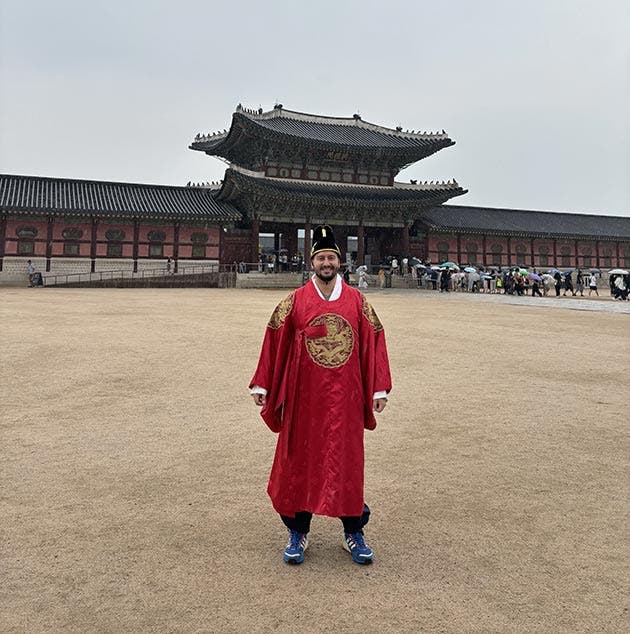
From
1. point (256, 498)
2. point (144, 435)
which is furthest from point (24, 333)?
point (256, 498)

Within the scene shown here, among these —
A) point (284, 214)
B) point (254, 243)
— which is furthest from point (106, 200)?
point (284, 214)

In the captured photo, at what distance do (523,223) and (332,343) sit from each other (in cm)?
3674

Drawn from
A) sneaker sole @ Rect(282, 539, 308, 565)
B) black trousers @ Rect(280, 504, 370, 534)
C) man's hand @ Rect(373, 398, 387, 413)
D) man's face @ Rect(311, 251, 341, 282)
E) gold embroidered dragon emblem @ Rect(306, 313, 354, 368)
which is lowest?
sneaker sole @ Rect(282, 539, 308, 565)

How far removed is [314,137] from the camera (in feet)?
96.5

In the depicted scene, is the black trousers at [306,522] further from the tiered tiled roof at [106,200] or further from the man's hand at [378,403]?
the tiered tiled roof at [106,200]

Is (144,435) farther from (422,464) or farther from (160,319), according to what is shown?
(160,319)

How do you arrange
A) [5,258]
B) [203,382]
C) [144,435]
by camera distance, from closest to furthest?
[144,435], [203,382], [5,258]

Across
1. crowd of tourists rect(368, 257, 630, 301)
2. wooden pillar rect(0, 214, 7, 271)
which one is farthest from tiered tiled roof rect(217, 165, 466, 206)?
wooden pillar rect(0, 214, 7, 271)

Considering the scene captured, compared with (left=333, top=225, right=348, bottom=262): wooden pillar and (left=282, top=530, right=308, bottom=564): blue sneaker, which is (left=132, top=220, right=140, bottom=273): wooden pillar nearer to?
(left=333, top=225, right=348, bottom=262): wooden pillar

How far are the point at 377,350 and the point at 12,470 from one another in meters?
2.61

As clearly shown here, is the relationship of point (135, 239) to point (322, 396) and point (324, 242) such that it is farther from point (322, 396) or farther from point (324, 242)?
point (322, 396)

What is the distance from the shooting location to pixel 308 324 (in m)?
2.50

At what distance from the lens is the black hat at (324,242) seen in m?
2.60

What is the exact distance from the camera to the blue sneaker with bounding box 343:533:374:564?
89.7 inches
